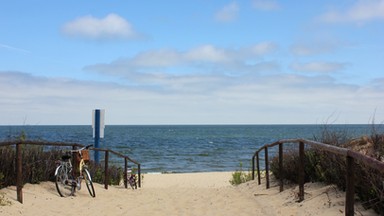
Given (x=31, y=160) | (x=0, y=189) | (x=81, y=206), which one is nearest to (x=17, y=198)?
(x=0, y=189)

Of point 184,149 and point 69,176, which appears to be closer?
point 69,176

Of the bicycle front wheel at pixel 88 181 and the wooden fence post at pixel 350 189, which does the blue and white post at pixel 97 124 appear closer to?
the bicycle front wheel at pixel 88 181

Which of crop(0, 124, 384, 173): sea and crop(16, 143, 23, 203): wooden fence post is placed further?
crop(0, 124, 384, 173): sea

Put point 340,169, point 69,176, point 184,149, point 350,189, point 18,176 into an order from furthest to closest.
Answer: point 184,149 → point 69,176 → point 18,176 → point 340,169 → point 350,189

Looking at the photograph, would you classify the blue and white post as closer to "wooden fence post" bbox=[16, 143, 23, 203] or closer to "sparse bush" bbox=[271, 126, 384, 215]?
"sparse bush" bbox=[271, 126, 384, 215]

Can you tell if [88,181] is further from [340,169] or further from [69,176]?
[340,169]

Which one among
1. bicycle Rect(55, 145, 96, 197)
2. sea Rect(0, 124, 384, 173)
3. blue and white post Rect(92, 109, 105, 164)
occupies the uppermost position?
blue and white post Rect(92, 109, 105, 164)

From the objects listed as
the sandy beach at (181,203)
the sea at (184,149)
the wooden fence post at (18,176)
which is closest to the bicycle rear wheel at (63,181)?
the sandy beach at (181,203)

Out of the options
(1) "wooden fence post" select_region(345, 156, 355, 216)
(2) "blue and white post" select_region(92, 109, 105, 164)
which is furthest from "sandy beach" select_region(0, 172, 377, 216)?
(2) "blue and white post" select_region(92, 109, 105, 164)

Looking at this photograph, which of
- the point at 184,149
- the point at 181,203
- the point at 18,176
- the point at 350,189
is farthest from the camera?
the point at 184,149

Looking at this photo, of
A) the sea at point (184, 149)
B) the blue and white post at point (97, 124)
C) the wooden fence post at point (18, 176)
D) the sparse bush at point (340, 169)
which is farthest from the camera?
the blue and white post at point (97, 124)

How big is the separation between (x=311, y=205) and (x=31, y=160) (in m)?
5.99

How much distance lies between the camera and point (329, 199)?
22.7 ft

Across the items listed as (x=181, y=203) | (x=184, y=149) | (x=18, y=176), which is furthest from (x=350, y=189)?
(x=184, y=149)
